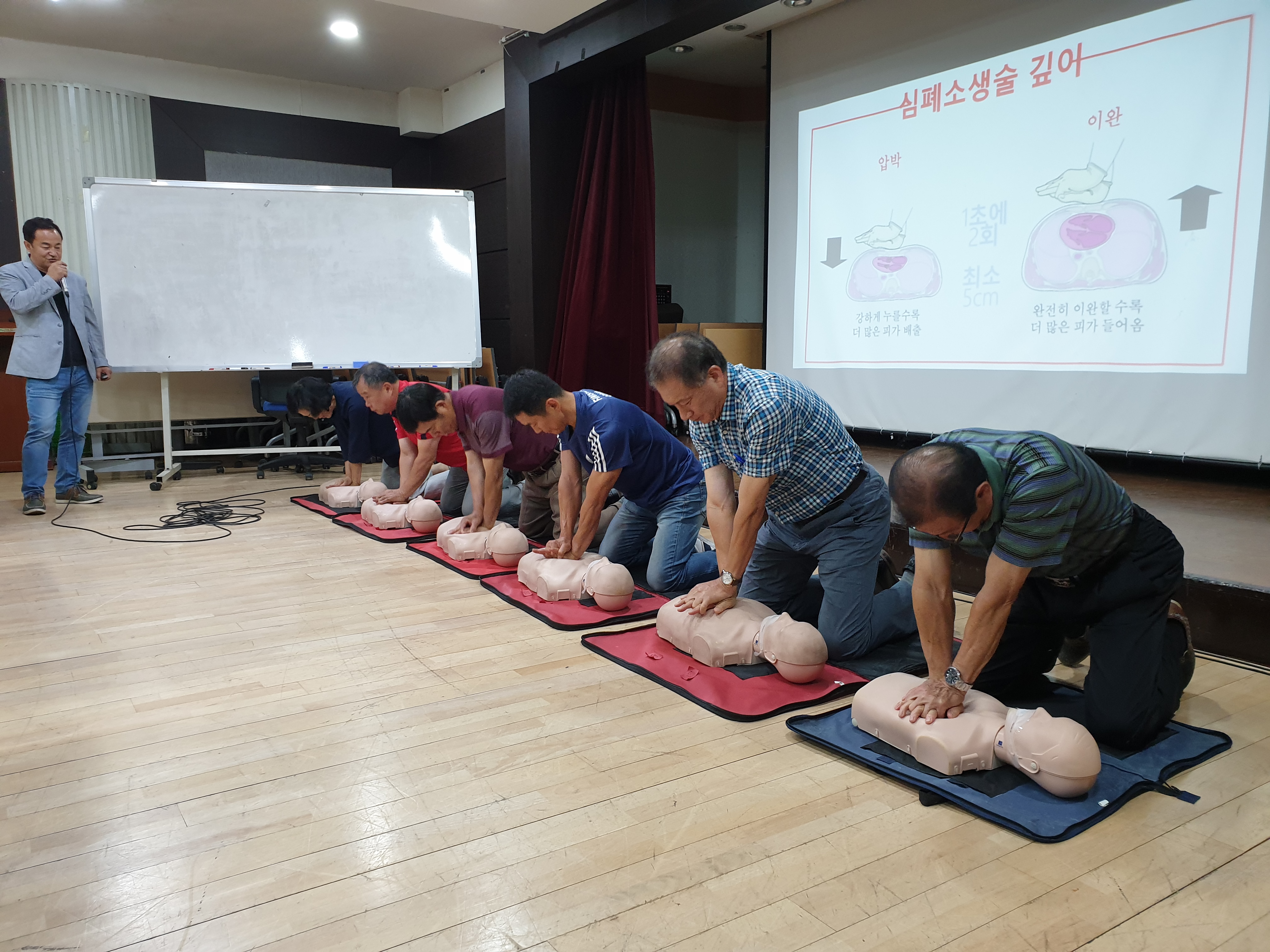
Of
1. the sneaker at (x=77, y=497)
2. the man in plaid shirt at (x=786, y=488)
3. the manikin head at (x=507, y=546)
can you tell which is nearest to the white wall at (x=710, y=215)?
the manikin head at (x=507, y=546)

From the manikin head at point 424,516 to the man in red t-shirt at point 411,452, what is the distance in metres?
0.14

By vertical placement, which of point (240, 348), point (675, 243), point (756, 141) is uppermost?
point (756, 141)

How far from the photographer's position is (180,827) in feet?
5.00

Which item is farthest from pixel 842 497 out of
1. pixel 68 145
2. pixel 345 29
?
pixel 68 145

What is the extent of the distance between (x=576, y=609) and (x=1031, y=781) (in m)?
1.49

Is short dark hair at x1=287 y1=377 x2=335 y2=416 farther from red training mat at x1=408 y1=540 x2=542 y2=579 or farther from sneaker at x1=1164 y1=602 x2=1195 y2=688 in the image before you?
sneaker at x1=1164 y1=602 x2=1195 y2=688

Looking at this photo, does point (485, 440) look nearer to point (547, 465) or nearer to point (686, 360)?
point (547, 465)

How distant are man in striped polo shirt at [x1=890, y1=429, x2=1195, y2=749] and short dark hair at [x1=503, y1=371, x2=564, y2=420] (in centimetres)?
138

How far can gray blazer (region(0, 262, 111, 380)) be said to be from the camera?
4.25 meters

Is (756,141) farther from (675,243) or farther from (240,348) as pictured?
(240,348)

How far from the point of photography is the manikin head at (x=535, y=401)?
271 centimetres

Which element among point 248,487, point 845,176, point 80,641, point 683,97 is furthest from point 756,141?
point 80,641

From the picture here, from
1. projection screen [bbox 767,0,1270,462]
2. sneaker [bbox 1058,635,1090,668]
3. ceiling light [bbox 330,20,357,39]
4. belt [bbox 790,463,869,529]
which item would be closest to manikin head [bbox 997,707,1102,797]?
sneaker [bbox 1058,635,1090,668]

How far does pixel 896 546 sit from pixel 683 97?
4.67m
